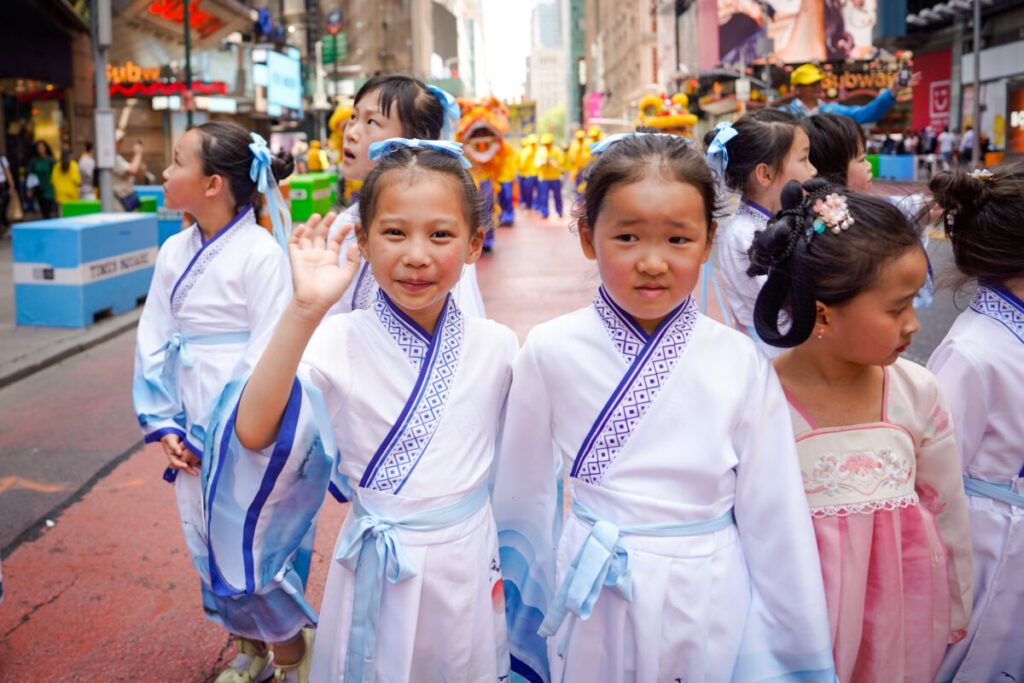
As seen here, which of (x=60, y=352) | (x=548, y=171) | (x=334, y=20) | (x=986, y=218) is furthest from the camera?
(x=334, y=20)

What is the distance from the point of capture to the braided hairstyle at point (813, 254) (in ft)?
6.93

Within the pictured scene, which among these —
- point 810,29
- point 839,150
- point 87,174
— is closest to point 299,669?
point 839,150

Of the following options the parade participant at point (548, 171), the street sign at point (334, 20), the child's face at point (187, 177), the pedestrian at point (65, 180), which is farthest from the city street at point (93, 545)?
the street sign at point (334, 20)

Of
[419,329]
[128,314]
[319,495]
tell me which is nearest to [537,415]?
[419,329]

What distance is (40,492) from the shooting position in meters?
5.02

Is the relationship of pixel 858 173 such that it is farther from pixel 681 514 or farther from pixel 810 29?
pixel 810 29

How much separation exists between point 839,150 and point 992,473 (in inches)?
60.4

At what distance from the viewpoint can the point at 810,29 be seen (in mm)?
49594

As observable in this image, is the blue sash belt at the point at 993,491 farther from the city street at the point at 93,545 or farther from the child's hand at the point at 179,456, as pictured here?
the child's hand at the point at 179,456

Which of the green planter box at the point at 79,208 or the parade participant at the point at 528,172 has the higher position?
the parade participant at the point at 528,172

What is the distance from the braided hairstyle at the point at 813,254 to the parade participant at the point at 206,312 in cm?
151

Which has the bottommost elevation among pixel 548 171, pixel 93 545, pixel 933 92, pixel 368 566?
pixel 93 545

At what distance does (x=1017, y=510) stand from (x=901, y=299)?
0.72m

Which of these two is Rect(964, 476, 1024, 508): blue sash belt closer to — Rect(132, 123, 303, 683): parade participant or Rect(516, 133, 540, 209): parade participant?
Rect(132, 123, 303, 683): parade participant
